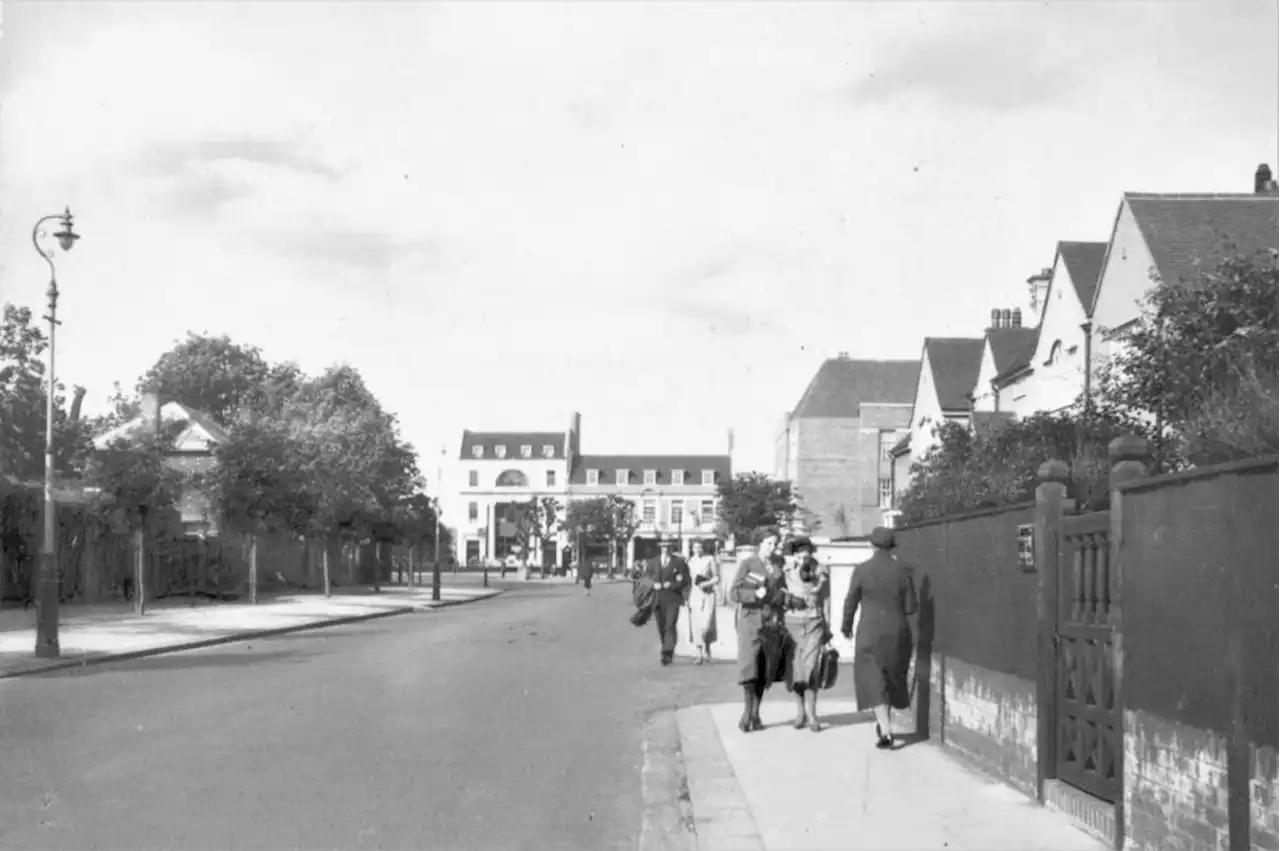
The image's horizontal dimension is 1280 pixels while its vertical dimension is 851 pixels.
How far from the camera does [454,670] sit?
18.8 m

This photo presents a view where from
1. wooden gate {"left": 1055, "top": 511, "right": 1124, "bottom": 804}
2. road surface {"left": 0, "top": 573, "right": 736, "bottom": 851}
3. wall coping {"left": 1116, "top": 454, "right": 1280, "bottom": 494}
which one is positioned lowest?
road surface {"left": 0, "top": 573, "right": 736, "bottom": 851}

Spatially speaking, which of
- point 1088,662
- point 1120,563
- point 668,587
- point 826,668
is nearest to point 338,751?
point 826,668

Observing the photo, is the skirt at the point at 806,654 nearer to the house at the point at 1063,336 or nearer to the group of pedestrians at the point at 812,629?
the group of pedestrians at the point at 812,629

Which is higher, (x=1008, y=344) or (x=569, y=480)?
(x=1008, y=344)

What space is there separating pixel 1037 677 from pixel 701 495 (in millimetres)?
134254

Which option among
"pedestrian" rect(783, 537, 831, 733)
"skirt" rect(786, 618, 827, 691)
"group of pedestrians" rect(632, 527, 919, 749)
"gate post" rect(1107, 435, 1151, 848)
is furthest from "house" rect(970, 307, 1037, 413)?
"gate post" rect(1107, 435, 1151, 848)

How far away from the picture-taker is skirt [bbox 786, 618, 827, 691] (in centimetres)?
1212

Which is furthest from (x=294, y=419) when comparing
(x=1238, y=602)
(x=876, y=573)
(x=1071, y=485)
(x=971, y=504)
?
(x=1238, y=602)

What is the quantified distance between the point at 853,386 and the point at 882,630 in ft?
255

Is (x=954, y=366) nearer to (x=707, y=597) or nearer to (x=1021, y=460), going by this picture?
(x=1021, y=460)

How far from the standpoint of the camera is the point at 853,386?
87812mm

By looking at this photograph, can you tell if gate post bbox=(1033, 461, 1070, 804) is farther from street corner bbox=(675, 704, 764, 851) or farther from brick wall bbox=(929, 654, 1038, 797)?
street corner bbox=(675, 704, 764, 851)

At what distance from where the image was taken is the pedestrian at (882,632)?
11.0 metres

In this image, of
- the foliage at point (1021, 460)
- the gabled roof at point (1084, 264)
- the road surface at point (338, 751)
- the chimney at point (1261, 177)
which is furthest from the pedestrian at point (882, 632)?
the chimney at point (1261, 177)
